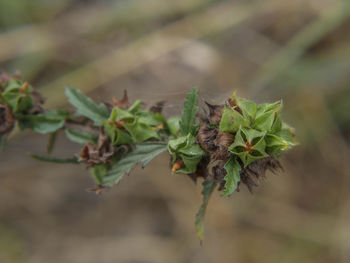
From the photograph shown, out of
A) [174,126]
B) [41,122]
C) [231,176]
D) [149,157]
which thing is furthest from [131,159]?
[41,122]

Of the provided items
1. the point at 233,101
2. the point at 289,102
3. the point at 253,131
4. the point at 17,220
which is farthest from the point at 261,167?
the point at 17,220

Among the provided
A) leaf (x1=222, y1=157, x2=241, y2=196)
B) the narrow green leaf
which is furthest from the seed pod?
leaf (x1=222, y1=157, x2=241, y2=196)

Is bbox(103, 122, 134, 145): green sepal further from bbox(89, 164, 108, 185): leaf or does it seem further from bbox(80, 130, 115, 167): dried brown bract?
bbox(89, 164, 108, 185): leaf

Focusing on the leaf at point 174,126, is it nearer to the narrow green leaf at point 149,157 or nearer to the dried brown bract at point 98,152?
the narrow green leaf at point 149,157

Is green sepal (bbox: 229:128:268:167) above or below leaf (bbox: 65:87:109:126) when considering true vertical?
above

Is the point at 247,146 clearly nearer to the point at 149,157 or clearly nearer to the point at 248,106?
the point at 248,106

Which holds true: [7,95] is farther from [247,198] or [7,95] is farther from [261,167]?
[247,198]
